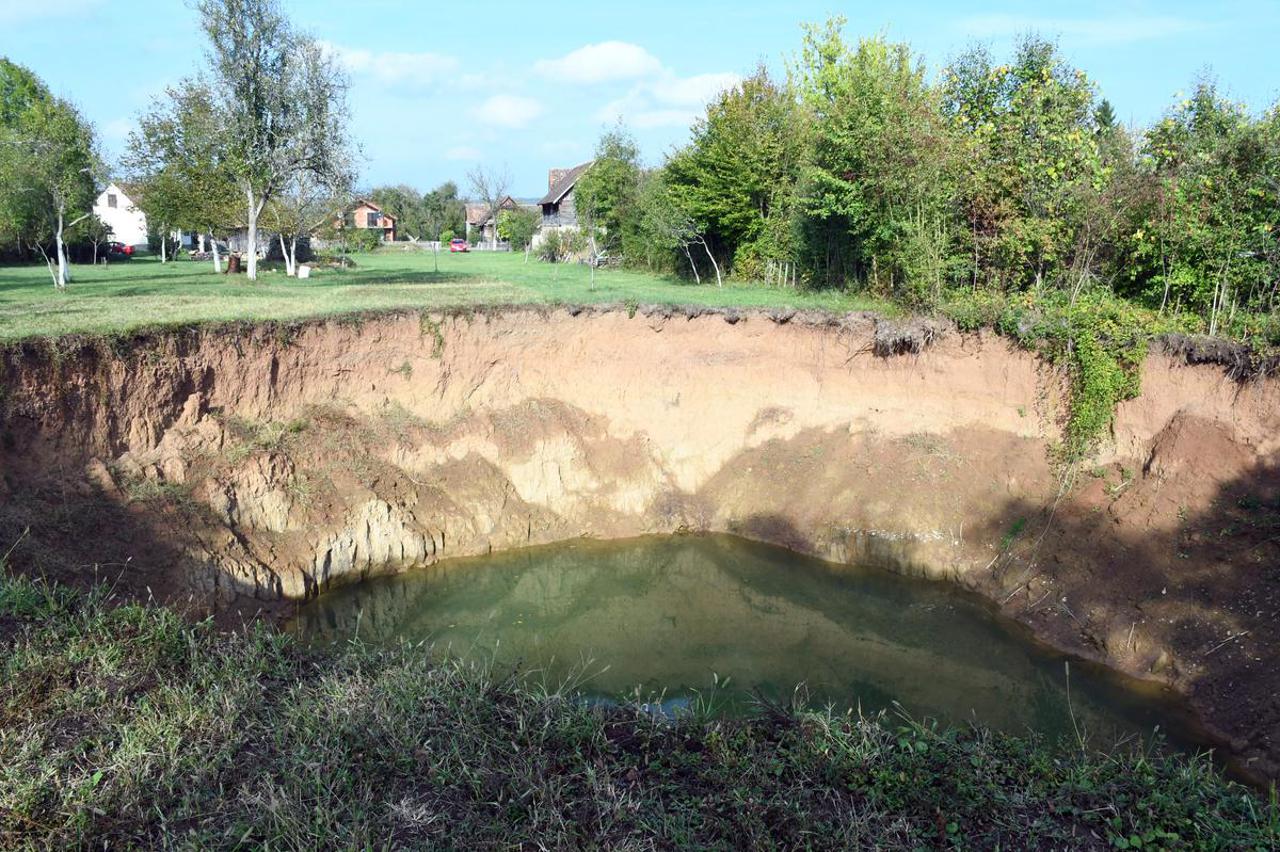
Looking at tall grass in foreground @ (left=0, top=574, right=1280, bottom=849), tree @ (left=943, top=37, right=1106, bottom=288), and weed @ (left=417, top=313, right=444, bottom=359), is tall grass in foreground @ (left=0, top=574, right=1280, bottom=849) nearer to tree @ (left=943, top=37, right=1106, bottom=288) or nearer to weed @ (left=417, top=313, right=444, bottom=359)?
weed @ (left=417, top=313, right=444, bottom=359)

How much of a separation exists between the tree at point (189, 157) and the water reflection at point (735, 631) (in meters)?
14.8

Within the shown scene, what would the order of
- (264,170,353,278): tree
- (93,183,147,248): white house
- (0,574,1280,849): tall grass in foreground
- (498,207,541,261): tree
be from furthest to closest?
(93,183,147,248): white house < (498,207,541,261): tree < (264,170,353,278): tree < (0,574,1280,849): tall grass in foreground

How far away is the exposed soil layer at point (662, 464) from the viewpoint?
11594mm

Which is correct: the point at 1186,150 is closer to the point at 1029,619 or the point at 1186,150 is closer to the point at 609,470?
the point at 1029,619

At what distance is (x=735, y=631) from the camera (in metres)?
12.5

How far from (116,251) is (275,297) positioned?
3258cm

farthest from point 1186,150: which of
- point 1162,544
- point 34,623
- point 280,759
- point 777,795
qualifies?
point 34,623

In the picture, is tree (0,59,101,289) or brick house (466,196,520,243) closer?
tree (0,59,101,289)

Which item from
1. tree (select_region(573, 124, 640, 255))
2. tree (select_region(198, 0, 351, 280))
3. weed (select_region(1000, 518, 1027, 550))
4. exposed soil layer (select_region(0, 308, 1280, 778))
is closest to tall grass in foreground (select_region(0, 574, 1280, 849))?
exposed soil layer (select_region(0, 308, 1280, 778))

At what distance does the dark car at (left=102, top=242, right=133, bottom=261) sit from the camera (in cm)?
4119

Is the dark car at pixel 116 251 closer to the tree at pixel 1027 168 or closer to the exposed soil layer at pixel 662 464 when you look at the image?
the exposed soil layer at pixel 662 464

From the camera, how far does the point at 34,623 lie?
763cm

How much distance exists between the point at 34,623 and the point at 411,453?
7.95m

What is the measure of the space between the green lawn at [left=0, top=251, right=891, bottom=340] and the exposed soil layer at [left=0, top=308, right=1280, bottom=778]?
85cm
